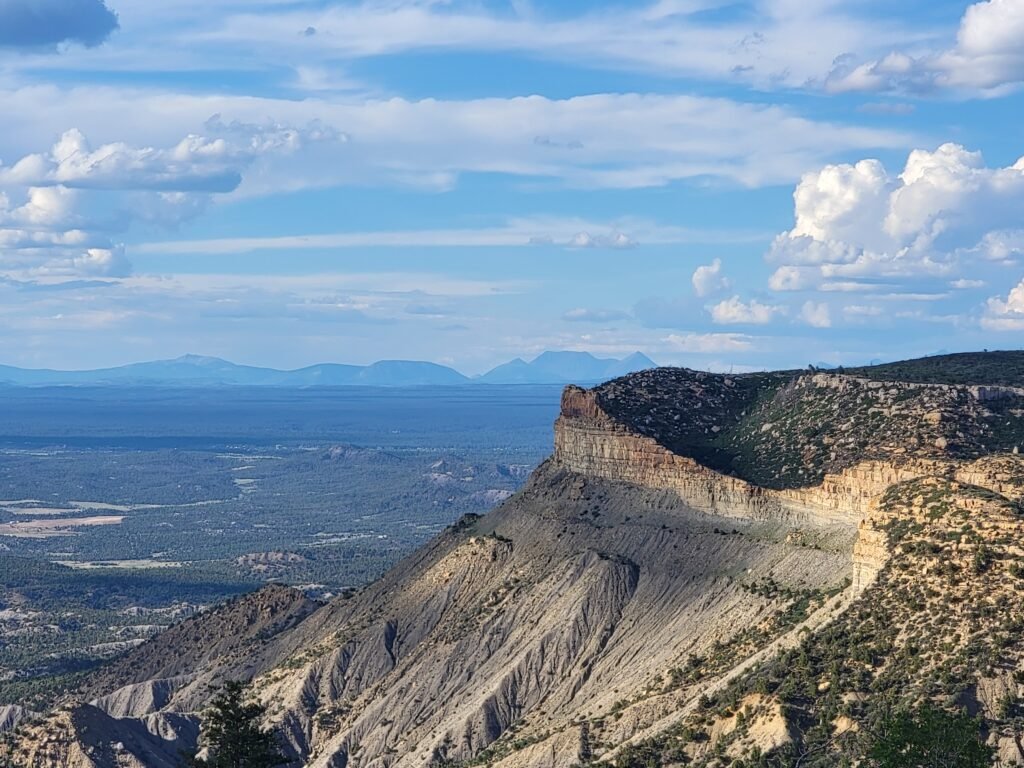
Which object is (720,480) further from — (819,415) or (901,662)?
(901,662)

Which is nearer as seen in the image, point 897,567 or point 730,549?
point 897,567

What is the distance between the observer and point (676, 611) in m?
89.8

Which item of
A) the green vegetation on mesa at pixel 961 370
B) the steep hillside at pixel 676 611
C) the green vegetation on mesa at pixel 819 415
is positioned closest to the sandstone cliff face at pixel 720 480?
the steep hillside at pixel 676 611

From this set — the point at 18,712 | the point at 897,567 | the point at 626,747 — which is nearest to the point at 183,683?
the point at 18,712

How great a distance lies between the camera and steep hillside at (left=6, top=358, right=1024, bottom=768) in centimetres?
6456

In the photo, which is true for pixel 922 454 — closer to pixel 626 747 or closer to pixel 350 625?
pixel 626 747

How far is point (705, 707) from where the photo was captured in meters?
69.1

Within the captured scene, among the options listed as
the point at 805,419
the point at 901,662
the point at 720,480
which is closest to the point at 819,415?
the point at 805,419

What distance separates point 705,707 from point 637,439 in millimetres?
34867

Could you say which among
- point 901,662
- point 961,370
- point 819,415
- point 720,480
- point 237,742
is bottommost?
point 237,742

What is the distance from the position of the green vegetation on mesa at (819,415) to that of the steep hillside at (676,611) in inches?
8.1

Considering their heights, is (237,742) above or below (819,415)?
below

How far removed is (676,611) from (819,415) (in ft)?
53.8

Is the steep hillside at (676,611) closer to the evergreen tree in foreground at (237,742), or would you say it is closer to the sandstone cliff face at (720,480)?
the sandstone cliff face at (720,480)
